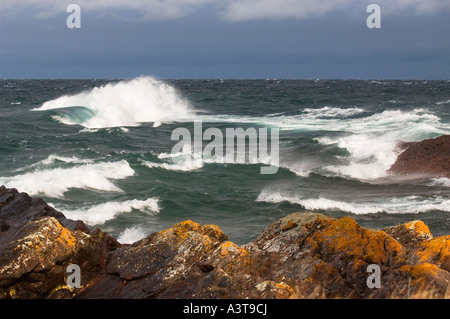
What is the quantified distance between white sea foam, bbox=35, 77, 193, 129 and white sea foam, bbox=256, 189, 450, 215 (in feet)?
92.7

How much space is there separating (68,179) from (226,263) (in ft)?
50.0

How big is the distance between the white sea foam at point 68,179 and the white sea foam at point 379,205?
679 cm

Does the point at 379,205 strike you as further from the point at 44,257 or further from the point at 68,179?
the point at 44,257

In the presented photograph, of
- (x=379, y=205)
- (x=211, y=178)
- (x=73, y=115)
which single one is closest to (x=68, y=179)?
(x=211, y=178)

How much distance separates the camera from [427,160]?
21.0 meters

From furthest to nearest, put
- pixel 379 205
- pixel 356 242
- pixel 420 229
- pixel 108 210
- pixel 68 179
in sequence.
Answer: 1. pixel 68 179
2. pixel 379 205
3. pixel 108 210
4. pixel 420 229
5. pixel 356 242

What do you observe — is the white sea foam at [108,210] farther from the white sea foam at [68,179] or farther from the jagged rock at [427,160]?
the jagged rock at [427,160]

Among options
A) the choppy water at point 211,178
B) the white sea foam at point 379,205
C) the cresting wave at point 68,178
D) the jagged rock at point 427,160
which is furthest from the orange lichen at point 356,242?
the jagged rock at point 427,160

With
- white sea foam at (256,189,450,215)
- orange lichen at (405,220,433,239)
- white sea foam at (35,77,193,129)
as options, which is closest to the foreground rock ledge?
orange lichen at (405,220,433,239)

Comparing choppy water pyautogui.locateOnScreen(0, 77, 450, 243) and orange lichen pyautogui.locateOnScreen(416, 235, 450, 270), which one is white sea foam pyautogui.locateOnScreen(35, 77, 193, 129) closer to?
choppy water pyautogui.locateOnScreen(0, 77, 450, 243)

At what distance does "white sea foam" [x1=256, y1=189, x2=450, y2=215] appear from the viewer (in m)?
15.9

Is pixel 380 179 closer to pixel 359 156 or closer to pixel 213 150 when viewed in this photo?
pixel 359 156

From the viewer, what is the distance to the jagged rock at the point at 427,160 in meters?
20.2
